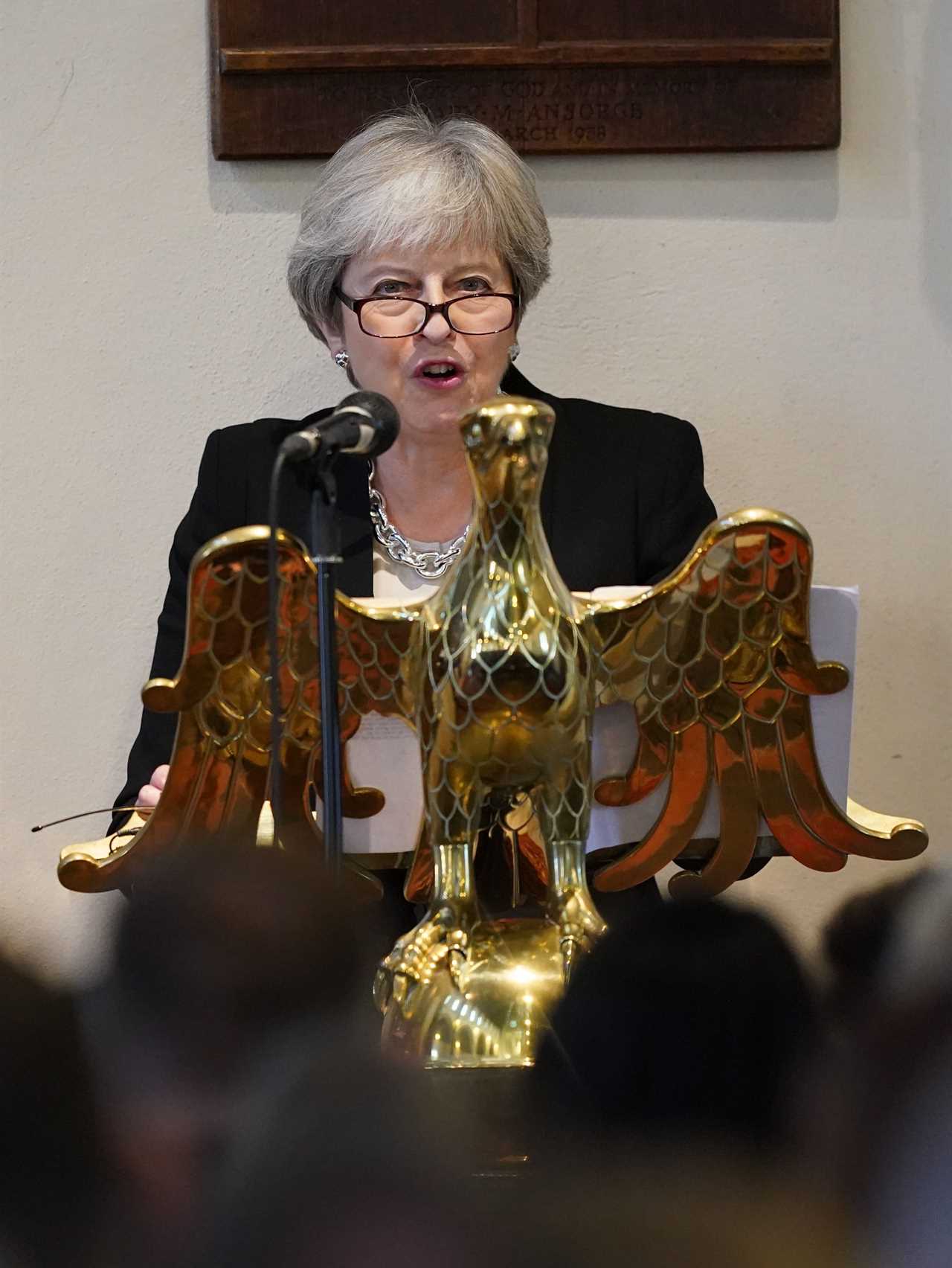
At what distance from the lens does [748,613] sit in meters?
1.05

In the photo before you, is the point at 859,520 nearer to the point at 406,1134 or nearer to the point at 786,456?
the point at 786,456

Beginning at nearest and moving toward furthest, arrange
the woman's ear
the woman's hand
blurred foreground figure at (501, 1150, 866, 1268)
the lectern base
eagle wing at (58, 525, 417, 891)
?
blurred foreground figure at (501, 1150, 866, 1268) → the lectern base → eagle wing at (58, 525, 417, 891) → the woman's hand → the woman's ear

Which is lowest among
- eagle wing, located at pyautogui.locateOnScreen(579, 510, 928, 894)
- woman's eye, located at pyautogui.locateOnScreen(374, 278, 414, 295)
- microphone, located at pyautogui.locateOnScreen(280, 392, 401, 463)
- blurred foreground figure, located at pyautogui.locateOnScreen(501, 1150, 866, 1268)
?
blurred foreground figure, located at pyautogui.locateOnScreen(501, 1150, 866, 1268)

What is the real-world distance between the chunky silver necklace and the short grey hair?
0.20 m

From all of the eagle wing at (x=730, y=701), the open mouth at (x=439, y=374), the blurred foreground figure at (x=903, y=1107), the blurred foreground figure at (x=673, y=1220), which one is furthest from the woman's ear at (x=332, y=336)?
the blurred foreground figure at (x=673, y=1220)

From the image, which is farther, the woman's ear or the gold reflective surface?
the woman's ear

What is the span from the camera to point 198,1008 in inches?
35.8

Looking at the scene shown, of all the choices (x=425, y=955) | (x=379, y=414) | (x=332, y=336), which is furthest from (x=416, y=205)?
(x=425, y=955)

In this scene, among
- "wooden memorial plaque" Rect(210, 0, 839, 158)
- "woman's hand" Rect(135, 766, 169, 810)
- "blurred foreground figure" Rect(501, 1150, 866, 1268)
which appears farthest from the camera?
"wooden memorial plaque" Rect(210, 0, 839, 158)

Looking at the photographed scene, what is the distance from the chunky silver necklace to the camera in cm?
152

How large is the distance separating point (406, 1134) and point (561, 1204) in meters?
0.09

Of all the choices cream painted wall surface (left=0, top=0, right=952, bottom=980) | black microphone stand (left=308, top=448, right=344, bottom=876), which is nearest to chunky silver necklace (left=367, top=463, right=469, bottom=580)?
cream painted wall surface (left=0, top=0, right=952, bottom=980)

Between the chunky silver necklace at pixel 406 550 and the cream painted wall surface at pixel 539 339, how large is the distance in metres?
0.35

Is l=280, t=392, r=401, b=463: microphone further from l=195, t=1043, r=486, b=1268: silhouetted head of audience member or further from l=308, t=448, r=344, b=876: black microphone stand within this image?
l=195, t=1043, r=486, b=1268: silhouetted head of audience member
